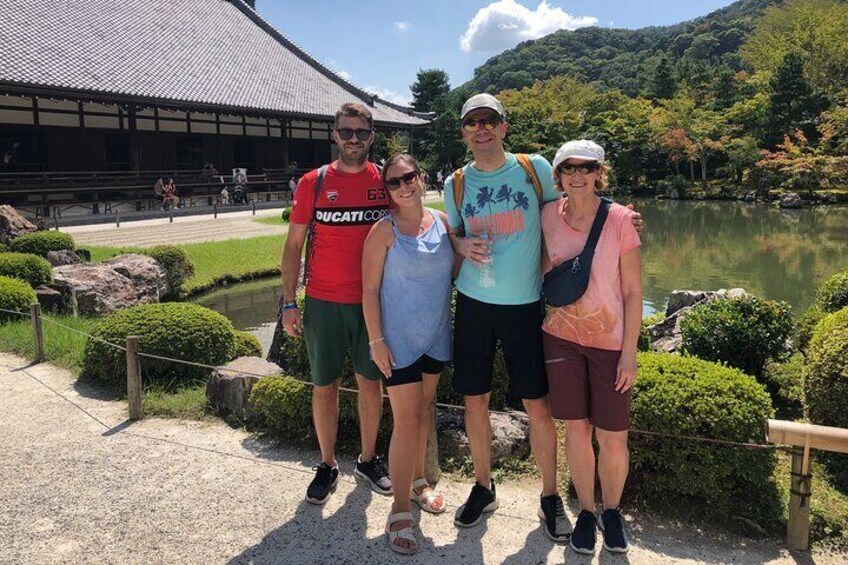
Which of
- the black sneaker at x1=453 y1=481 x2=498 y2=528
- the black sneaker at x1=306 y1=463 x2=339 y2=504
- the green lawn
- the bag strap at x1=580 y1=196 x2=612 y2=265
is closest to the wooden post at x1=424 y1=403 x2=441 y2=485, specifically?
the black sneaker at x1=453 y1=481 x2=498 y2=528

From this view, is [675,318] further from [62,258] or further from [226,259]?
[226,259]

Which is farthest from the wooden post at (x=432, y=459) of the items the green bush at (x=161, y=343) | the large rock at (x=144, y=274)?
the large rock at (x=144, y=274)

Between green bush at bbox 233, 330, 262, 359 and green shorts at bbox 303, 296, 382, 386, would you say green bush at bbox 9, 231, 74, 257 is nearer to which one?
green bush at bbox 233, 330, 262, 359

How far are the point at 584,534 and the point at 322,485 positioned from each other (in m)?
1.40

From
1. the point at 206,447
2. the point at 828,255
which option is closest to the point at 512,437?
the point at 206,447

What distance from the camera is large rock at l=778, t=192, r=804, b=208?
88.9ft

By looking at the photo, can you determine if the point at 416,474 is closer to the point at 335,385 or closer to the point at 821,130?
the point at 335,385

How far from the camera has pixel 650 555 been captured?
9.41 feet

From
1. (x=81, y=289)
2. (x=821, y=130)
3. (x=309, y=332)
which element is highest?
(x=821, y=130)

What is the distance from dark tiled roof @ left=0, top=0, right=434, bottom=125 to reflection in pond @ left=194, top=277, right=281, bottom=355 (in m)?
8.28

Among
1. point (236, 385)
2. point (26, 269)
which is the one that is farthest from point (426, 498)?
point (26, 269)

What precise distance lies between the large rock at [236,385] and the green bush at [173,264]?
6900 mm

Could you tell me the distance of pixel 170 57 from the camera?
69.4 ft

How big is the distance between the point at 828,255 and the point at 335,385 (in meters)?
16.6
